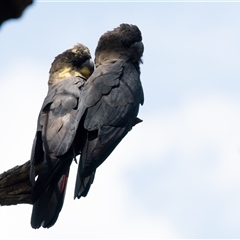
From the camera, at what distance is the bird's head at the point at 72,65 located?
15.4 feet

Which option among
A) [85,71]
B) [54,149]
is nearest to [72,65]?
[85,71]

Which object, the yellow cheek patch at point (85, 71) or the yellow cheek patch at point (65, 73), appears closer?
the yellow cheek patch at point (65, 73)

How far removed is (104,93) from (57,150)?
66 centimetres

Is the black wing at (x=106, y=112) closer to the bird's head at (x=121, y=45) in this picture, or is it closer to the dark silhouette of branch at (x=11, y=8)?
the bird's head at (x=121, y=45)

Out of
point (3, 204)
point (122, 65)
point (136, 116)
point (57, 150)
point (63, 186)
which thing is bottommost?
point (3, 204)

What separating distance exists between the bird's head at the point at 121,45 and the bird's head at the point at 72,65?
0.18 meters

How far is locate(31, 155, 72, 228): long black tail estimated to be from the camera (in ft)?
10.0

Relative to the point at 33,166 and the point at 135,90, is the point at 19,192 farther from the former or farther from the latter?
the point at 135,90

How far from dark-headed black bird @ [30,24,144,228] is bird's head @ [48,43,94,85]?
15.2 inches

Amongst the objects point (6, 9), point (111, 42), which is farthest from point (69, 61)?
point (6, 9)

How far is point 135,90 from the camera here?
3846mm

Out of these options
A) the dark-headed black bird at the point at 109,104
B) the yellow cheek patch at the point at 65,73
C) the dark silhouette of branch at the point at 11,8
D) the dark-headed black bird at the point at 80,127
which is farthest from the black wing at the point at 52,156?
the dark silhouette of branch at the point at 11,8

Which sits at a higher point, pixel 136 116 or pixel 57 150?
pixel 136 116

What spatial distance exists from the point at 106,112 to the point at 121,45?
4.21 ft
